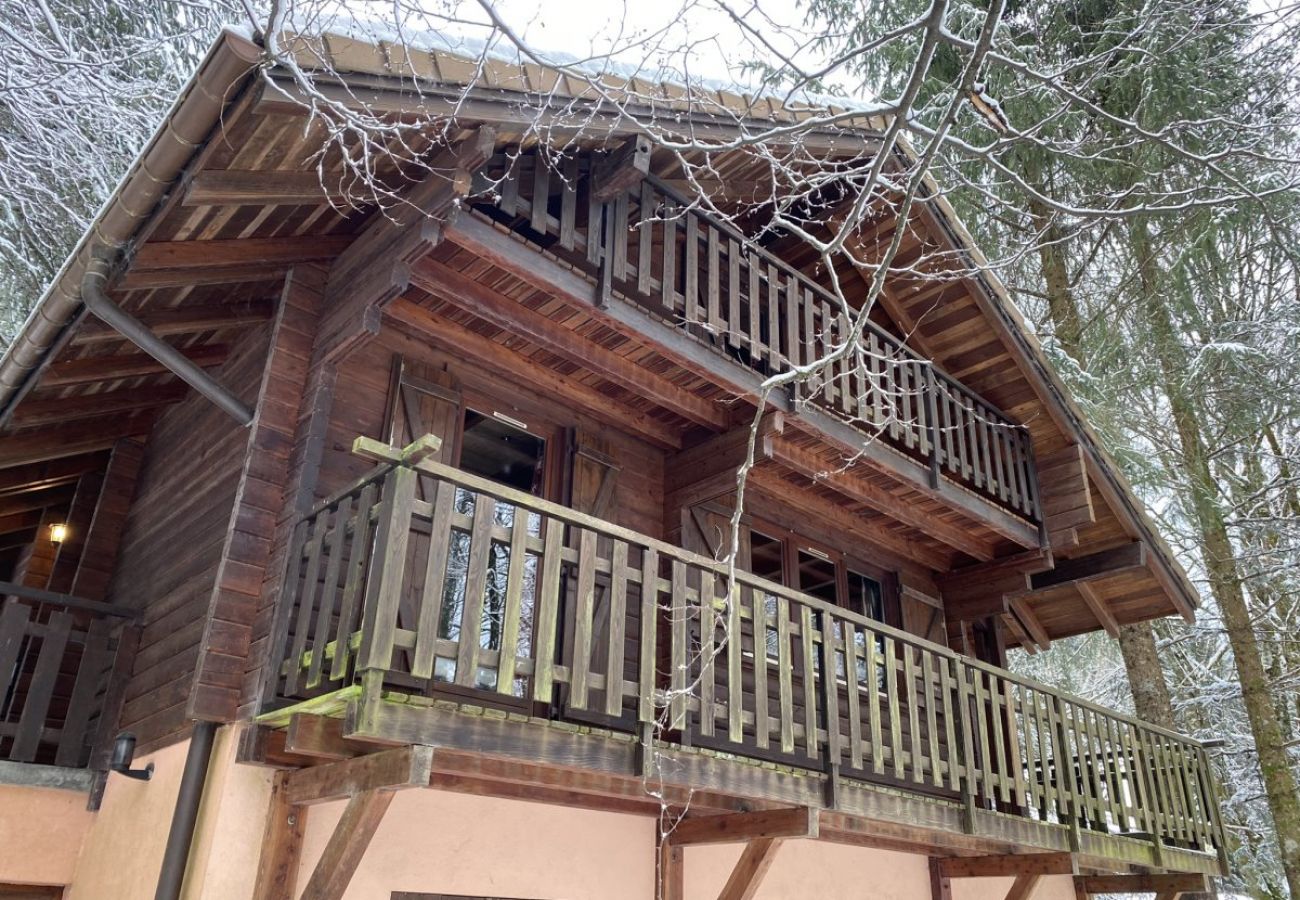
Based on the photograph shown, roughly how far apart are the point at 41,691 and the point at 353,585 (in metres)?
2.99

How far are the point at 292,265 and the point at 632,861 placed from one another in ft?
15.1

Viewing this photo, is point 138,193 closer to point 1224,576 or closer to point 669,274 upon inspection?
point 669,274

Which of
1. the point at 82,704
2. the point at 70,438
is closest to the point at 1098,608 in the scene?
the point at 82,704

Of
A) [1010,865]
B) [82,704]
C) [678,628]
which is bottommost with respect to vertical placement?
[1010,865]

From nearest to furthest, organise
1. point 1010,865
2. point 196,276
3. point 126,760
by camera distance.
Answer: point 126,760 → point 196,276 → point 1010,865

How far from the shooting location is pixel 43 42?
10195 mm

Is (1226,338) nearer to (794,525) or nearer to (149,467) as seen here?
(794,525)

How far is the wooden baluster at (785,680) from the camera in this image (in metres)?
5.90

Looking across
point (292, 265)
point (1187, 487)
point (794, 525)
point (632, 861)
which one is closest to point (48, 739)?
point (292, 265)

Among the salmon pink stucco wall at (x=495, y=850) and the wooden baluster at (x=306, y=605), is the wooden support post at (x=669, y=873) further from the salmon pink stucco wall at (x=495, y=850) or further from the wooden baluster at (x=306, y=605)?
the wooden baluster at (x=306, y=605)

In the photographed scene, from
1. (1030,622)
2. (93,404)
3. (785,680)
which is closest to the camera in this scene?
(785,680)

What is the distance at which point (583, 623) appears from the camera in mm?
5180

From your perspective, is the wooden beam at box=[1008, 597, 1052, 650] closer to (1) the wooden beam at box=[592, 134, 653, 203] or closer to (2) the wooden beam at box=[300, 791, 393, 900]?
(1) the wooden beam at box=[592, 134, 653, 203]

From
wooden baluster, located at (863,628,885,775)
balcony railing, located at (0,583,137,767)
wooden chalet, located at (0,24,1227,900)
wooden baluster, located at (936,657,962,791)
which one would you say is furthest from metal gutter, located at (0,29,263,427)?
wooden baluster, located at (936,657,962,791)
